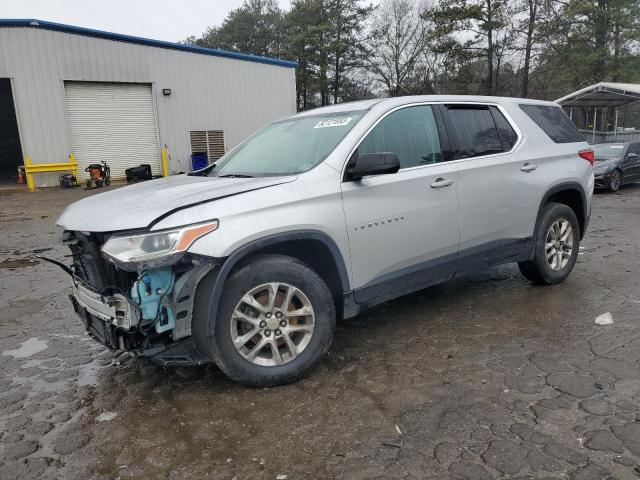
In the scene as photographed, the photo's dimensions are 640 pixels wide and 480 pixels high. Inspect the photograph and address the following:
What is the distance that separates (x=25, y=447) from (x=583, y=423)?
3.09 metres

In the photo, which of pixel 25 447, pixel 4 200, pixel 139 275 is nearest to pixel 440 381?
pixel 139 275

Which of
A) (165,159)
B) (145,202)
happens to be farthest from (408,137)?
(165,159)

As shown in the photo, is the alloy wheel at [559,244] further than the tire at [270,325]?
Yes

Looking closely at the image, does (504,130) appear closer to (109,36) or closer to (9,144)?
(109,36)

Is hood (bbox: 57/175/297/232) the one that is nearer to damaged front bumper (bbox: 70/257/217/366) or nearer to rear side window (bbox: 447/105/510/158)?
damaged front bumper (bbox: 70/257/217/366)

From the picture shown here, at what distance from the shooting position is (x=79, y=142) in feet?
62.3

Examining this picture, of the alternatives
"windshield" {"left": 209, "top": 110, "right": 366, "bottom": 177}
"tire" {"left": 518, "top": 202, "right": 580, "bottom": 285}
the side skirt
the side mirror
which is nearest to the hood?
"windshield" {"left": 209, "top": 110, "right": 366, "bottom": 177}

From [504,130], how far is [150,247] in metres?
3.46

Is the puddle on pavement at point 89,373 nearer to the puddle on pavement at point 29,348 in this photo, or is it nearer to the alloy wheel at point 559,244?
the puddle on pavement at point 29,348

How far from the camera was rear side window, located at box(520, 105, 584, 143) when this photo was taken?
5133 millimetres

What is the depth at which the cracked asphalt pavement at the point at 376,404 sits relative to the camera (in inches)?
102

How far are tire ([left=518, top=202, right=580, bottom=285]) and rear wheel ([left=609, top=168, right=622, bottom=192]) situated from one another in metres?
10.9

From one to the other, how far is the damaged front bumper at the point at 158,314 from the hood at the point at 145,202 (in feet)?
1.08

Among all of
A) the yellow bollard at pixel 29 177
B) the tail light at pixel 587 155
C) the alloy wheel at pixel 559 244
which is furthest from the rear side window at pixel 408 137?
the yellow bollard at pixel 29 177
